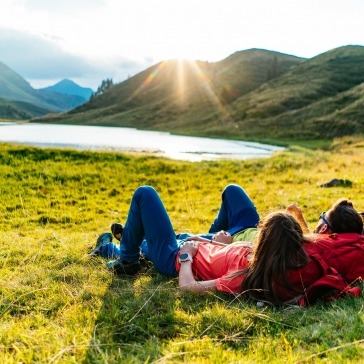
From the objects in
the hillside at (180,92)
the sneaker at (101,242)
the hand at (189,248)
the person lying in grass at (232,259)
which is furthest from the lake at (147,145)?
the hillside at (180,92)

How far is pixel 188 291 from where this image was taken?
5465 mm

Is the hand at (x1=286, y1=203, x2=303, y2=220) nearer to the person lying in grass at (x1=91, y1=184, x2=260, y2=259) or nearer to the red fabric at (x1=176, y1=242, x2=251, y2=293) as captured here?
the person lying in grass at (x1=91, y1=184, x2=260, y2=259)

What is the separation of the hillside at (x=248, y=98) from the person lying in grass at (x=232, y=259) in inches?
2067

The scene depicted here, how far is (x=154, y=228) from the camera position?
597 cm

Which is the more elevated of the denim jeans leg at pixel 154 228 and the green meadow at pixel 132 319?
the denim jeans leg at pixel 154 228

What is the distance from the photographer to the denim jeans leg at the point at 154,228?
5.97m

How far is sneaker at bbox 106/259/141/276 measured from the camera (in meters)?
6.32

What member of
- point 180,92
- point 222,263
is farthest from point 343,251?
point 180,92

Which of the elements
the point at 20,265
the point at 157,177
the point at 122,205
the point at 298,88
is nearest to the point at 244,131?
the point at 298,88

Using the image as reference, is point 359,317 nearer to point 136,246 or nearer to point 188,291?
point 188,291

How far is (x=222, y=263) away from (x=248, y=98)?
100.0 m

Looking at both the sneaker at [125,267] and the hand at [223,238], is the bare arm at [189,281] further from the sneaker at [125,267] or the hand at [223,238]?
the sneaker at [125,267]

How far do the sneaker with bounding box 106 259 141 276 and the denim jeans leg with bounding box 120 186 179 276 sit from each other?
334mm

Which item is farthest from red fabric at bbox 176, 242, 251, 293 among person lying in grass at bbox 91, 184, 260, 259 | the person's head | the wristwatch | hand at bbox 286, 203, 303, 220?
hand at bbox 286, 203, 303, 220
